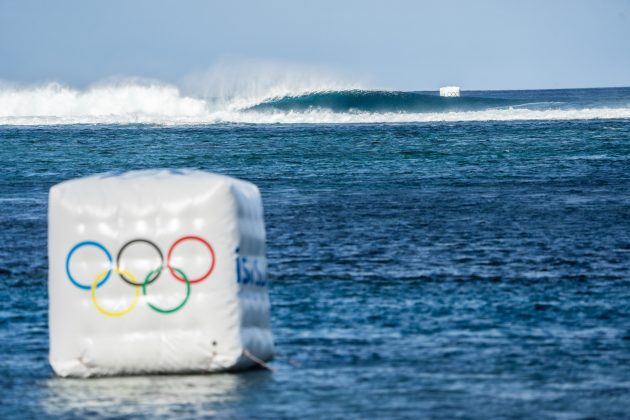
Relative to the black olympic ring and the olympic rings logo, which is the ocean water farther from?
the black olympic ring

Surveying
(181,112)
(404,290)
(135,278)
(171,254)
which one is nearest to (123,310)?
(135,278)

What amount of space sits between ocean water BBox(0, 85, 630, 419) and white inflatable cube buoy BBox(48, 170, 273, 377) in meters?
0.22

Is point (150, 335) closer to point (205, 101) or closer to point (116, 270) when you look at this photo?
point (116, 270)

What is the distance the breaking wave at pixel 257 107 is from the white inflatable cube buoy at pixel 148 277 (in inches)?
2346

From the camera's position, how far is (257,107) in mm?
75188

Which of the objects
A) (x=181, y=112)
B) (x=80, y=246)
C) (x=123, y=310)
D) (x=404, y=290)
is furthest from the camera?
(x=181, y=112)

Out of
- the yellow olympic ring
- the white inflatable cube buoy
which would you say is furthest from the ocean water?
the yellow olympic ring

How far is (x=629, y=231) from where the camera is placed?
1847 centimetres

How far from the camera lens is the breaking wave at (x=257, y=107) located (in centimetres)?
7050

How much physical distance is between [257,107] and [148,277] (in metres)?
66.5

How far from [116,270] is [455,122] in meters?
55.3

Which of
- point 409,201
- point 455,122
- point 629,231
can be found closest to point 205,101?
point 455,122

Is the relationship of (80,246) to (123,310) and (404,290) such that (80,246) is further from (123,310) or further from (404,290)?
(404,290)

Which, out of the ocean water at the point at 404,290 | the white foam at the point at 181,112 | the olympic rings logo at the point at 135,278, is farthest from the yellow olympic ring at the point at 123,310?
the white foam at the point at 181,112
